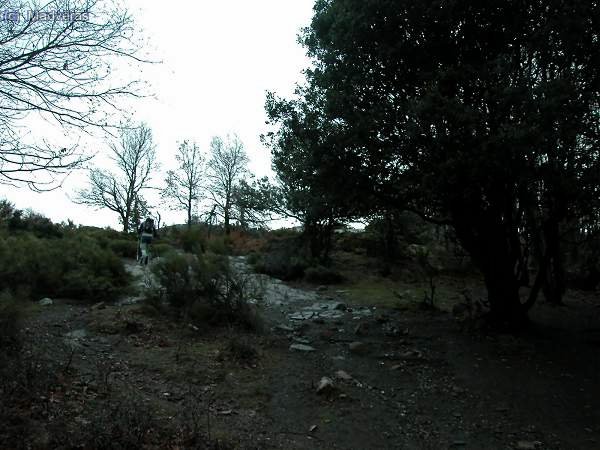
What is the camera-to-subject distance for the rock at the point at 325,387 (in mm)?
6117

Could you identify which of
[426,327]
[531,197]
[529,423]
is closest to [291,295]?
[426,327]

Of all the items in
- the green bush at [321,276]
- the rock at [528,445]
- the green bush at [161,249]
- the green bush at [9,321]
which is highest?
the green bush at [161,249]

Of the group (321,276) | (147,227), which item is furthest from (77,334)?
(321,276)

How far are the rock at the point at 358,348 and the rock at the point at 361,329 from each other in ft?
2.75

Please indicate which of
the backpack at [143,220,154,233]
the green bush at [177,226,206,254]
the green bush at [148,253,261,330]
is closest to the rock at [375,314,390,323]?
the green bush at [148,253,261,330]

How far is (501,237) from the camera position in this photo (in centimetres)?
891

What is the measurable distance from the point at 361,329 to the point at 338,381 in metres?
2.78

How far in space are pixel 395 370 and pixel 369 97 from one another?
4156 millimetres

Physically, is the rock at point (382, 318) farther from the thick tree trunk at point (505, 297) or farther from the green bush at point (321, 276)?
the green bush at point (321, 276)

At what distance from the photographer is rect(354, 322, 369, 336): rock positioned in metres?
9.11

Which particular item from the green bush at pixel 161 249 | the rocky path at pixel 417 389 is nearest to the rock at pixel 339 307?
the rocky path at pixel 417 389

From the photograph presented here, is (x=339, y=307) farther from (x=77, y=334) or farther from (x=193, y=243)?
(x=77, y=334)

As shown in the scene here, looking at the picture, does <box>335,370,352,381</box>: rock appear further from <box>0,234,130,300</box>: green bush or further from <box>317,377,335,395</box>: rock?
<box>0,234,130,300</box>: green bush

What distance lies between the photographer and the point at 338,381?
6621 millimetres
